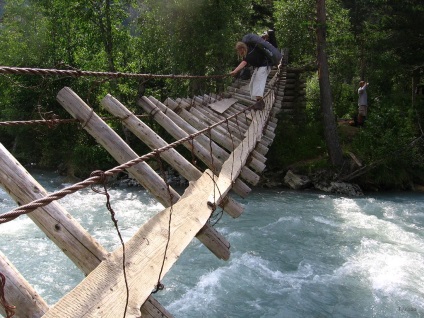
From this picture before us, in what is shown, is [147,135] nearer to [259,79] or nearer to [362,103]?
[259,79]

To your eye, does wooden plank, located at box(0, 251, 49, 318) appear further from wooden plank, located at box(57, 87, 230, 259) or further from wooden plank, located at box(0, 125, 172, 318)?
wooden plank, located at box(57, 87, 230, 259)

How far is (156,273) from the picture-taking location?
1992mm

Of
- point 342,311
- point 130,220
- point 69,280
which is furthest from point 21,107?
point 342,311

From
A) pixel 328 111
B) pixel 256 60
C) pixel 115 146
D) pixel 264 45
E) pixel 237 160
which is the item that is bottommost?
pixel 328 111

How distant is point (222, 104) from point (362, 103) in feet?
23.0

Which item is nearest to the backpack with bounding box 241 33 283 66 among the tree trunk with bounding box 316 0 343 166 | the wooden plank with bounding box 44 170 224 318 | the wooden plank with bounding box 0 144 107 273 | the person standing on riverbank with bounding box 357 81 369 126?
the wooden plank with bounding box 44 170 224 318

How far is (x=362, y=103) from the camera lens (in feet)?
42.4

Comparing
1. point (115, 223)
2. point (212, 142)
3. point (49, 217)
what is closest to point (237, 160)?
point (212, 142)

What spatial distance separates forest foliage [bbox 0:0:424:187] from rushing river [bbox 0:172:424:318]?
3.28m

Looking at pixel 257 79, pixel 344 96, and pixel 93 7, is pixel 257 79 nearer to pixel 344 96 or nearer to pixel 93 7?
pixel 93 7

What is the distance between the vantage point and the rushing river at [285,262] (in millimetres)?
5199

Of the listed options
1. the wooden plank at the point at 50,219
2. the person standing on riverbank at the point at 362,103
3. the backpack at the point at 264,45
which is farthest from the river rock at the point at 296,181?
the wooden plank at the point at 50,219

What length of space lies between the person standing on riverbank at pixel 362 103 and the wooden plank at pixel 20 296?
12320 mm

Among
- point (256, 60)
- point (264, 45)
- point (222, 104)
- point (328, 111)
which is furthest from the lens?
point (328, 111)
